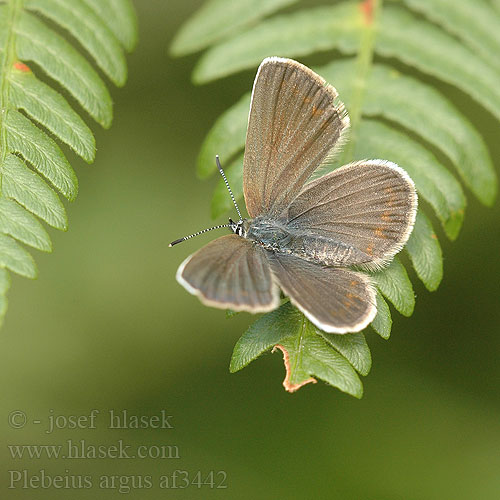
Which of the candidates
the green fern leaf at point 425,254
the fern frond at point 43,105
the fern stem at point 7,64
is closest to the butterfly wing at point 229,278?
the fern frond at point 43,105

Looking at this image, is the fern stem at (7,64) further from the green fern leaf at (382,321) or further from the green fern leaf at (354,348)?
the green fern leaf at (382,321)

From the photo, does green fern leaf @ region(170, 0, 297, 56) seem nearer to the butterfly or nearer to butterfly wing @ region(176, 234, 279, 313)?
the butterfly

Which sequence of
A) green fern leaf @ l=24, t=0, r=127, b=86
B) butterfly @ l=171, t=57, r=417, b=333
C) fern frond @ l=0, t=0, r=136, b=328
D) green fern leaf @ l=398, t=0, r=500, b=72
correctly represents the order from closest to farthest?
fern frond @ l=0, t=0, r=136, b=328 < butterfly @ l=171, t=57, r=417, b=333 < green fern leaf @ l=24, t=0, r=127, b=86 < green fern leaf @ l=398, t=0, r=500, b=72

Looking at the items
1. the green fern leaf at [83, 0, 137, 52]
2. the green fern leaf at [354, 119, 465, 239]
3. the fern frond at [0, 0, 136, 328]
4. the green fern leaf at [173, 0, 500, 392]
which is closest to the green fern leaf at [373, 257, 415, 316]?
the green fern leaf at [173, 0, 500, 392]

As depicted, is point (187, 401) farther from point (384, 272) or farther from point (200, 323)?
point (384, 272)

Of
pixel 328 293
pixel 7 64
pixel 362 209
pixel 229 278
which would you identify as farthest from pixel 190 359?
pixel 7 64

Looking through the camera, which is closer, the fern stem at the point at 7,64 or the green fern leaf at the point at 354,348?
the green fern leaf at the point at 354,348
